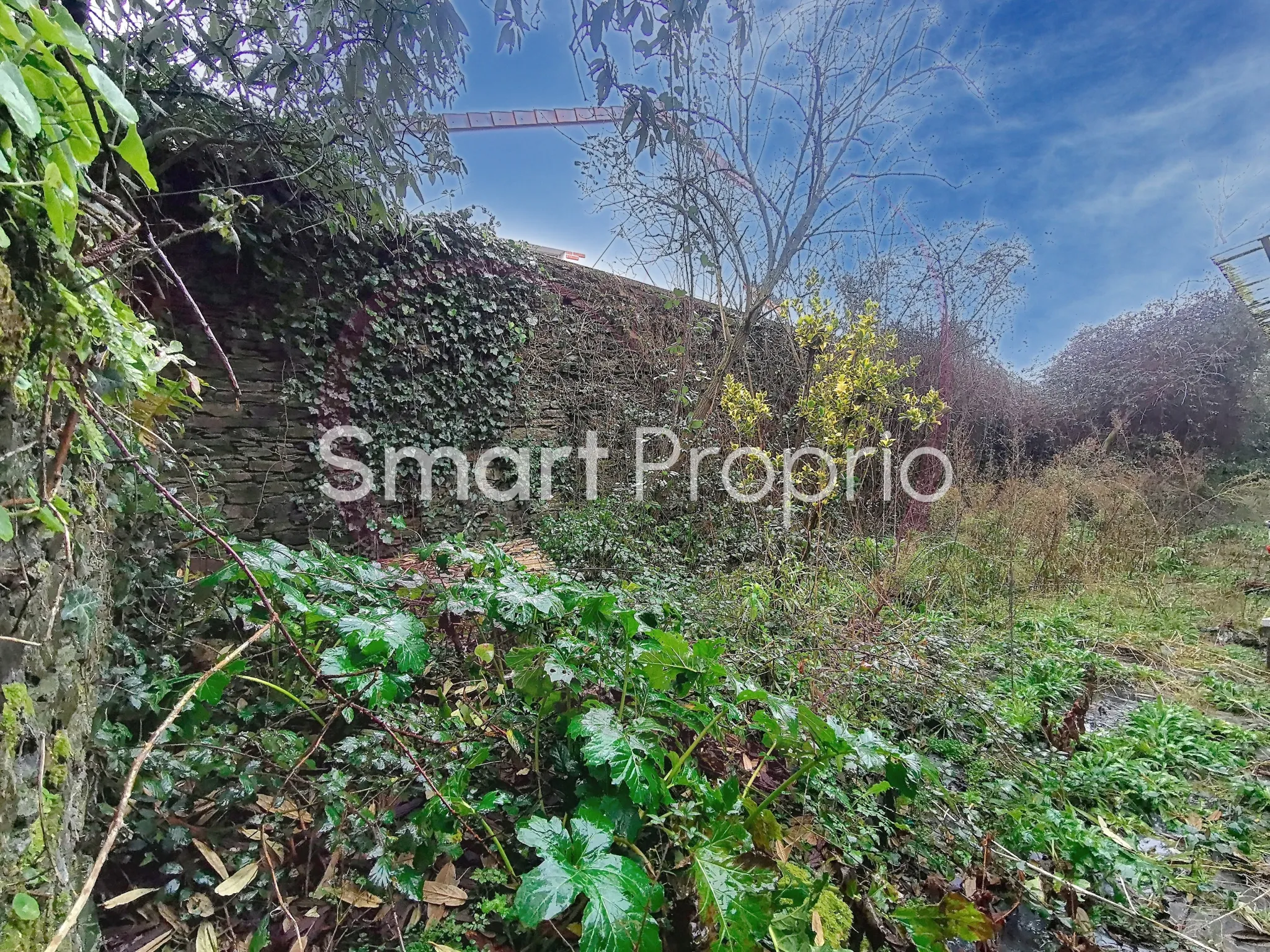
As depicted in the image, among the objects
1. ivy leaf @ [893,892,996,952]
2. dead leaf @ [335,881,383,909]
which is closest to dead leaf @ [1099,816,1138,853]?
ivy leaf @ [893,892,996,952]

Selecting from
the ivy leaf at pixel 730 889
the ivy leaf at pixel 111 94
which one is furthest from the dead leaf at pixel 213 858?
the ivy leaf at pixel 111 94

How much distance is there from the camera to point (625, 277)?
5.64 m

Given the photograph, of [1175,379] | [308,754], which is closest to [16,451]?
[308,754]

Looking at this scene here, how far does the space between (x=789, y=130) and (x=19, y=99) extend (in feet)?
15.4

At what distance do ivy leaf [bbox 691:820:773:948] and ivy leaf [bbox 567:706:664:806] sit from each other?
0.13m

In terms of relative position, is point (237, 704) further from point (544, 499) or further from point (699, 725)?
point (544, 499)

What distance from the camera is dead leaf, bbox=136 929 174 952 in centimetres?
90

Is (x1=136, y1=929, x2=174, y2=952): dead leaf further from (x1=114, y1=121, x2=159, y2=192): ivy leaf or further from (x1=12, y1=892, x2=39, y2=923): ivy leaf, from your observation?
(x1=114, y1=121, x2=159, y2=192): ivy leaf

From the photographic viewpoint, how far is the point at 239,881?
3.32 feet

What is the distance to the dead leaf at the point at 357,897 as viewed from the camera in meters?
1.01

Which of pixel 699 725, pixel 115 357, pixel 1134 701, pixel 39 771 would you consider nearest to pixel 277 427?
pixel 115 357

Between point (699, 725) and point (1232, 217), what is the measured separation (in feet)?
31.2

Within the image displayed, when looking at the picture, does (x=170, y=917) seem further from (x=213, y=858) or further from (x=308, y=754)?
(x=308, y=754)

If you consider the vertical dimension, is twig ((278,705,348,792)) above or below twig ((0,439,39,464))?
below
